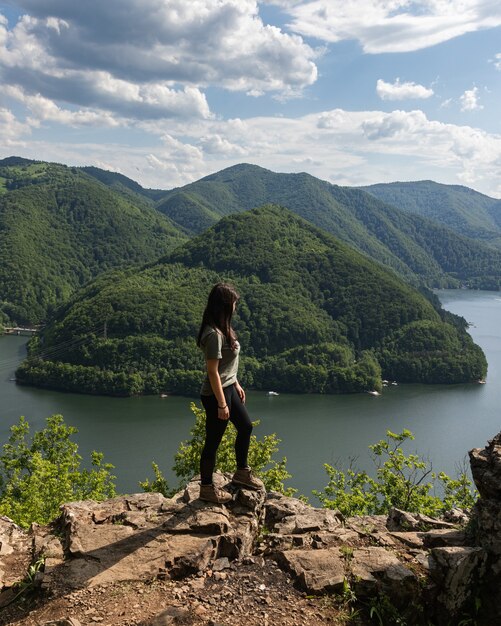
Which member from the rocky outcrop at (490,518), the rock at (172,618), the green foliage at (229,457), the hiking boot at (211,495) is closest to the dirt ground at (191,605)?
the rock at (172,618)

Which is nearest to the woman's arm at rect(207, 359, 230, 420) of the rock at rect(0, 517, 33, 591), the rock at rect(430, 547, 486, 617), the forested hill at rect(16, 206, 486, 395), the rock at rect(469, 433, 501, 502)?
the rock at rect(430, 547, 486, 617)

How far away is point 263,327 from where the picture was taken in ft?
326

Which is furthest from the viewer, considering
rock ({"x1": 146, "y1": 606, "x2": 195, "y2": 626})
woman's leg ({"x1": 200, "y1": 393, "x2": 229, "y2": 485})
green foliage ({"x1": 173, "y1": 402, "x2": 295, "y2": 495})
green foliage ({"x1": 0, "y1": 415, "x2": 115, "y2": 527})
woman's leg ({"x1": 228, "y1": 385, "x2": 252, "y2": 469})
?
green foliage ({"x1": 173, "y1": 402, "x2": 295, "y2": 495})

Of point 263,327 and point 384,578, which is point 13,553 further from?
point 263,327

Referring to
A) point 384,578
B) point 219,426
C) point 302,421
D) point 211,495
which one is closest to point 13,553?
point 211,495

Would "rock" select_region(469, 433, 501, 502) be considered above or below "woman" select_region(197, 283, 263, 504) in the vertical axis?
below

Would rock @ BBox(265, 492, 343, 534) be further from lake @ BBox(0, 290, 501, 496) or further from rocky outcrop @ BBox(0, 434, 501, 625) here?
lake @ BBox(0, 290, 501, 496)

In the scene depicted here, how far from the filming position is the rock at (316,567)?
16.1 ft

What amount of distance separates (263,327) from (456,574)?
9471 cm

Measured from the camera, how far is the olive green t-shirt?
5484 millimetres

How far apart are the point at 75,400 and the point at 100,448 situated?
86.6 ft

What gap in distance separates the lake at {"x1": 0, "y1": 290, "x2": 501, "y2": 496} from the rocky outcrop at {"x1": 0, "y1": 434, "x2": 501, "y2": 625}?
30375mm

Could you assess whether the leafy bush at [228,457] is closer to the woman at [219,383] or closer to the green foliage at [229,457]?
the green foliage at [229,457]

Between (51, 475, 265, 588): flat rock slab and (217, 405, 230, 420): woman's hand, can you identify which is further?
(217, 405, 230, 420): woman's hand
